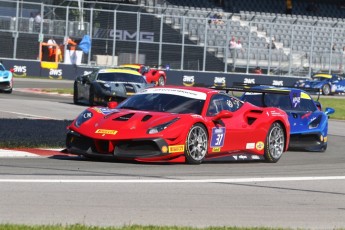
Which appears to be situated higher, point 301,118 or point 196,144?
point 301,118

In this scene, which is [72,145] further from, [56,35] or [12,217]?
[56,35]

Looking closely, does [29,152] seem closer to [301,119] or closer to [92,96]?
[301,119]

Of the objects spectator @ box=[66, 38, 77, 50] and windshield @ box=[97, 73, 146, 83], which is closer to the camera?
windshield @ box=[97, 73, 146, 83]

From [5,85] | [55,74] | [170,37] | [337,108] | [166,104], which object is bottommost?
[337,108]

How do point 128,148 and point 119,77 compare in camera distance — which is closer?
point 128,148

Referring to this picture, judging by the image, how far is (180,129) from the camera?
12625mm

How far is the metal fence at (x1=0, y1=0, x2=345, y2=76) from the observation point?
135ft

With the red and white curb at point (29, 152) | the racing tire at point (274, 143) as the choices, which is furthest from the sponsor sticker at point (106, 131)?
the racing tire at point (274, 143)

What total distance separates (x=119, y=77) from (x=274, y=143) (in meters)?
13.0

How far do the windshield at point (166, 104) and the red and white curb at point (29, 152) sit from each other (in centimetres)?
121

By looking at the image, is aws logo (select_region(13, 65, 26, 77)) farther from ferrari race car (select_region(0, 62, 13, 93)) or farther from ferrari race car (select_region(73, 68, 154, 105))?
ferrari race car (select_region(73, 68, 154, 105))

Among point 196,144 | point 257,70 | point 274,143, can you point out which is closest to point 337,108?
point 257,70

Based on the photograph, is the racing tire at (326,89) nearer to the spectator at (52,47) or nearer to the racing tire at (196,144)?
the spectator at (52,47)

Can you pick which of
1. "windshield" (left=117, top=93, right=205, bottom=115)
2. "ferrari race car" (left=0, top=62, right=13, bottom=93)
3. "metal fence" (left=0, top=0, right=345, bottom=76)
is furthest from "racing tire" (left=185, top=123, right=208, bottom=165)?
"metal fence" (left=0, top=0, right=345, bottom=76)
